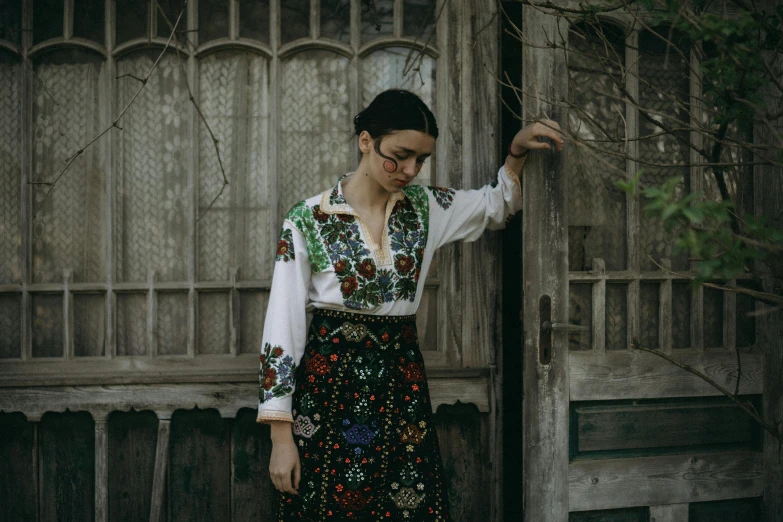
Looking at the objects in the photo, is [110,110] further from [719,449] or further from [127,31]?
[719,449]

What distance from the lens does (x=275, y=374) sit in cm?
203

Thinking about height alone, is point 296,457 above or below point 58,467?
above

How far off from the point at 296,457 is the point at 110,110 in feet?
4.64

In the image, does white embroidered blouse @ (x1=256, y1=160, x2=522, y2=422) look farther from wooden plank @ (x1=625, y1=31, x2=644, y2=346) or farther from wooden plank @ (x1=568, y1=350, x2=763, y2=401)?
wooden plank @ (x1=625, y1=31, x2=644, y2=346)

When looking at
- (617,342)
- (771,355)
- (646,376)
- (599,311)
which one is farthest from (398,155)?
(771,355)

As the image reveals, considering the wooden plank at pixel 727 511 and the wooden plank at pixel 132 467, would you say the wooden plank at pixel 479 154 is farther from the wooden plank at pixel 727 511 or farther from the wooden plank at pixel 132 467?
the wooden plank at pixel 132 467

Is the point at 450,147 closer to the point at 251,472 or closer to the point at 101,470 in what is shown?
the point at 251,472

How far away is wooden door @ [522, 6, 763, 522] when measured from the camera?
2.37 m

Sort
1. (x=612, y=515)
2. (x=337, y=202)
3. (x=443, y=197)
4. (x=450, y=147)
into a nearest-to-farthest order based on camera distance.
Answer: (x=337, y=202), (x=443, y=197), (x=612, y=515), (x=450, y=147)

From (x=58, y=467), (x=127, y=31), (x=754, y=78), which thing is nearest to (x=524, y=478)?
(x=754, y=78)

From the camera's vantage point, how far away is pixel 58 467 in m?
2.47

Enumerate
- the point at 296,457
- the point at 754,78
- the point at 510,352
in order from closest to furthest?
the point at 754,78
the point at 296,457
the point at 510,352

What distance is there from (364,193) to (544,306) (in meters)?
0.74

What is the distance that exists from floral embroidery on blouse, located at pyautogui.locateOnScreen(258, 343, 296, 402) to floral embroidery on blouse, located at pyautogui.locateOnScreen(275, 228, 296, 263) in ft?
0.87
